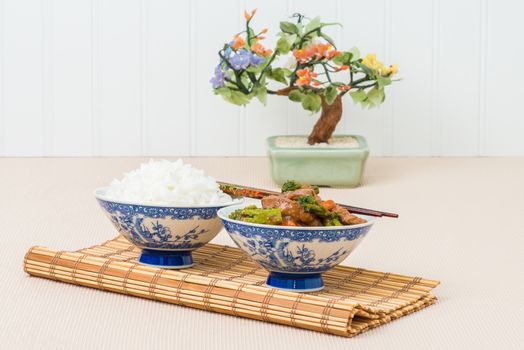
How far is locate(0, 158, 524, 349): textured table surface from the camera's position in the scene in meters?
1.10

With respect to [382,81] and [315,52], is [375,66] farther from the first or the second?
[315,52]

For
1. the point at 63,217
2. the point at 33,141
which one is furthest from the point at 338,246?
the point at 33,141

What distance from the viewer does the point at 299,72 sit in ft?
7.51

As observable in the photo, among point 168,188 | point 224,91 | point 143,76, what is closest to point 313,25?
point 224,91

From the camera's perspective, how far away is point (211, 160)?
2.68 meters

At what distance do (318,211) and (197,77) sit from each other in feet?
5.19

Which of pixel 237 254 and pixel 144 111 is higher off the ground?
pixel 144 111

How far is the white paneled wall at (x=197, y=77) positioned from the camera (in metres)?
2.69

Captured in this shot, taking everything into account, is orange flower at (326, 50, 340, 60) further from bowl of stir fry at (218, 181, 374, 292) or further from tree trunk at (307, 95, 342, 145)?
bowl of stir fry at (218, 181, 374, 292)

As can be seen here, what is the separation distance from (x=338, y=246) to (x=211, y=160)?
5.00 feet

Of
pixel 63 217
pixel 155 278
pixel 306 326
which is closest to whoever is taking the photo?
pixel 306 326

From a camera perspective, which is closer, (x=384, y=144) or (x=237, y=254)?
(x=237, y=254)

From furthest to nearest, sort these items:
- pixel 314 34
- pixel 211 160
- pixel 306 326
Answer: pixel 211 160
pixel 314 34
pixel 306 326

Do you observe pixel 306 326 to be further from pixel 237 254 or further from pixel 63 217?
pixel 63 217
